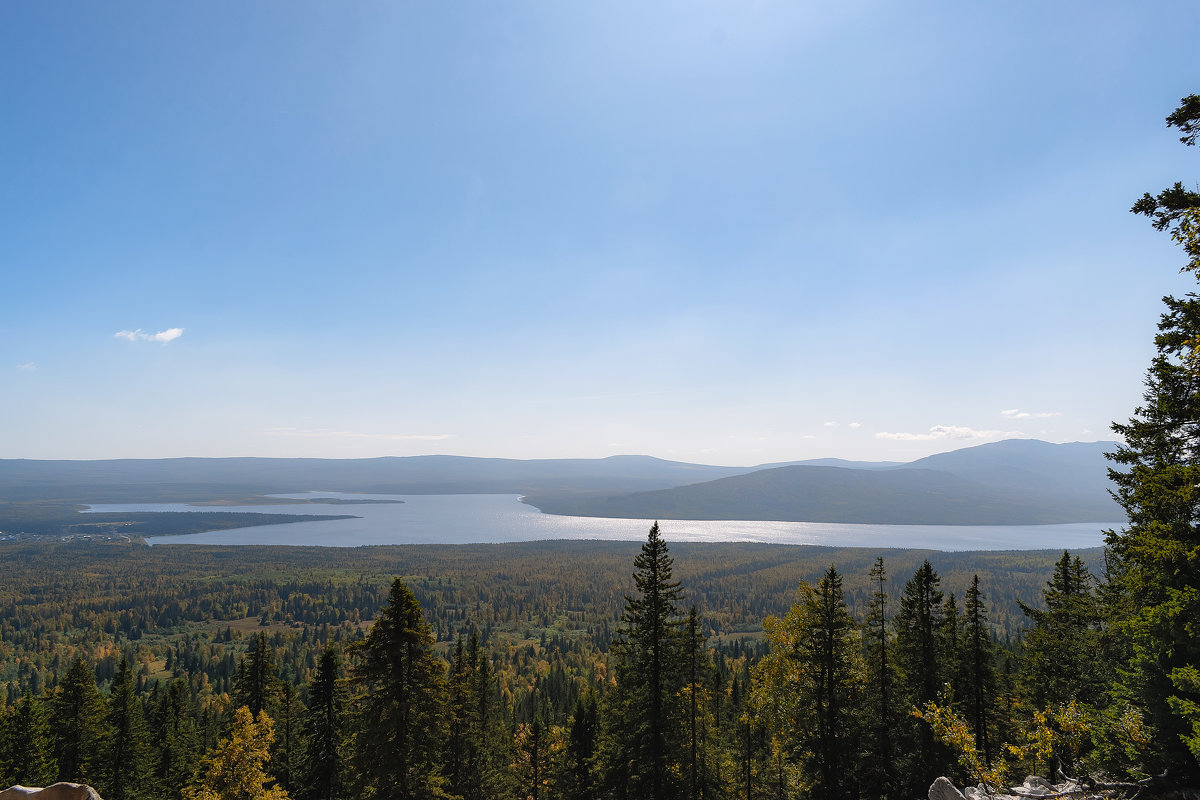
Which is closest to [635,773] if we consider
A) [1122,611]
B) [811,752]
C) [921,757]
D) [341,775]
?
[811,752]

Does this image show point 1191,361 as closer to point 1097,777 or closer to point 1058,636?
point 1097,777

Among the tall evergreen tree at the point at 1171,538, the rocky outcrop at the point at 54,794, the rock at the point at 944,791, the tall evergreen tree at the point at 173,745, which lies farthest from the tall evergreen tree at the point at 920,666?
the tall evergreen tree at the point at 173,745

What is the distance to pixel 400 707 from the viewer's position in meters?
21.6

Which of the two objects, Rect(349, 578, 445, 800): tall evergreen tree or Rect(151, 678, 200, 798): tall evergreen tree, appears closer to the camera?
Rect(349, 578, 445, 800): tall evergreen tree

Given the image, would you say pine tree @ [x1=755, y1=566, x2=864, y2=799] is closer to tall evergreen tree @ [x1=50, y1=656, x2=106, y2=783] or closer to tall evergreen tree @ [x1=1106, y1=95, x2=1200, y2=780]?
tall evergreen tree @ [x1=1106, y1=95, x2=1200, y2=780]

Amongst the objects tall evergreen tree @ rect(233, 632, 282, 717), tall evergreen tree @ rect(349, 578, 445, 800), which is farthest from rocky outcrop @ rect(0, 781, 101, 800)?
tall evergreen tree @ rect(233, 632, 282, 717)

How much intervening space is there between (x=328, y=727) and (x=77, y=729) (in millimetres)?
21779

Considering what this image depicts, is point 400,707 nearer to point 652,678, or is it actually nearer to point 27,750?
point 652,678

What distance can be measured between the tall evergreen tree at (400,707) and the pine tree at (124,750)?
2777 centimetres

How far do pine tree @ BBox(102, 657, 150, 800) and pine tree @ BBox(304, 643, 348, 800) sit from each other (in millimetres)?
16772

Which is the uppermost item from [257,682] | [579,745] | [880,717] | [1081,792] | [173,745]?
[1081,792]

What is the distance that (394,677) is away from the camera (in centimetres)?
2203

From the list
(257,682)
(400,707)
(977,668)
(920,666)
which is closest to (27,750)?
(257,682)

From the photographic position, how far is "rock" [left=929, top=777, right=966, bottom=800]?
1473cm
